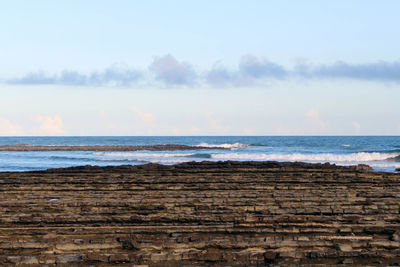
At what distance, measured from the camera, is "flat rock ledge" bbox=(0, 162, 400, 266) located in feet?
23.5

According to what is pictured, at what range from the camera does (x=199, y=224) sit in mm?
9352

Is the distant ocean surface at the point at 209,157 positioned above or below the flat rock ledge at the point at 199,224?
below

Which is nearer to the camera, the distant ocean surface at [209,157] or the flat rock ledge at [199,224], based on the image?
the flat rock ledge at [199,224]

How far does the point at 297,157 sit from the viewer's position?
45188mm

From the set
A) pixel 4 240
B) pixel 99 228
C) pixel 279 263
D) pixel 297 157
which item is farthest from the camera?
pixel 297 157

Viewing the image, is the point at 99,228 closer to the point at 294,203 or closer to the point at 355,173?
the point at 294,203

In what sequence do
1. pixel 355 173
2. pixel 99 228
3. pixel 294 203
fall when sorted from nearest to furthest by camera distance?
pixel 99 228 < pixel 294 203 < pixel 355 173

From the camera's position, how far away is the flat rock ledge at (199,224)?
7.15m

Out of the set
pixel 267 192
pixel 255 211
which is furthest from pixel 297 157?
pixel 255 211

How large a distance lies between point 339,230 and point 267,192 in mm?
4997

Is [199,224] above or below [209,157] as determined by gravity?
above

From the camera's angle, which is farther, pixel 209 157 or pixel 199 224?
pixel 209 157

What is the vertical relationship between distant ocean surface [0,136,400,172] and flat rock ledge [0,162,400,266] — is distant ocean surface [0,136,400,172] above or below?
below

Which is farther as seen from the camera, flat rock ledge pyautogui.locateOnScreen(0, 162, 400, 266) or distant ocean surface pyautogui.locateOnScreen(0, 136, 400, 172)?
distant ocean surface pyautogui.locateOnScreen(0, 136, 400, 172)
